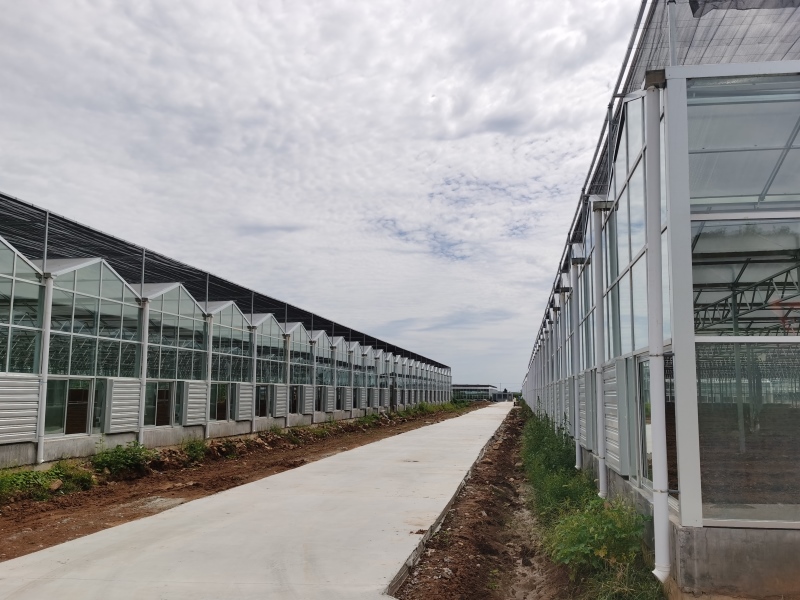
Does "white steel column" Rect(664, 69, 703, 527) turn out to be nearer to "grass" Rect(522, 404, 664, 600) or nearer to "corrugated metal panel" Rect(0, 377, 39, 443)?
"grass" Rect(522, 404, 664, 600)

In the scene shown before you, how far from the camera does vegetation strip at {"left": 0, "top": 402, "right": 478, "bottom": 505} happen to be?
13.6 m

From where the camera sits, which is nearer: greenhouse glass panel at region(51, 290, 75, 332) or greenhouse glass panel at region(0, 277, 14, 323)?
greenhouse glass panel at region(0, 277, 14, 323)

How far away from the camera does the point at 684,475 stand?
245 inches

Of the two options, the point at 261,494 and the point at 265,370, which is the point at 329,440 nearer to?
the point at 265,370

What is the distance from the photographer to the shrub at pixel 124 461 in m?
16.5

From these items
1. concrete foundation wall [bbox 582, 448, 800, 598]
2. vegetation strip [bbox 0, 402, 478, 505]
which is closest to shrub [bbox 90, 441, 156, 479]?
vegetation strip [bbox 0, 402, 478, 505]

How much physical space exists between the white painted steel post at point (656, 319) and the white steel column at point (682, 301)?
0.88ft

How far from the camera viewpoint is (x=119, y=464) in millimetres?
16812

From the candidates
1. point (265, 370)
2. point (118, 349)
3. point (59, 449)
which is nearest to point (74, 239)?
point (118, 349)

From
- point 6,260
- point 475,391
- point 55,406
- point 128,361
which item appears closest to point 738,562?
point 6,260

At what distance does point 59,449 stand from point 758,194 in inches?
592

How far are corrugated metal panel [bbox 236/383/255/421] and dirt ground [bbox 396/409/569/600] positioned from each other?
46.9 feet

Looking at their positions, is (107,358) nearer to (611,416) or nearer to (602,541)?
(611,416)

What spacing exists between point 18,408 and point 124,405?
423 cm
